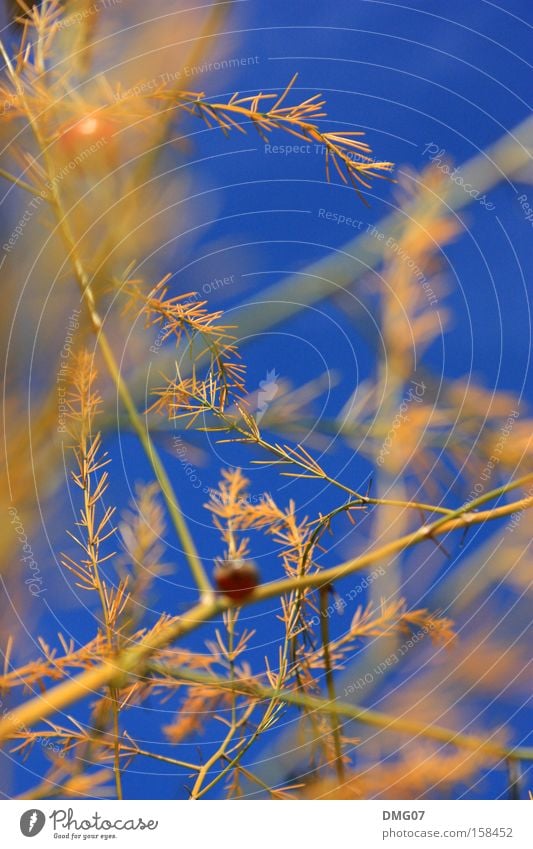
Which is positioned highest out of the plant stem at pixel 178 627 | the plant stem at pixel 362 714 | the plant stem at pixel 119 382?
the plant stem at pixel 119 382

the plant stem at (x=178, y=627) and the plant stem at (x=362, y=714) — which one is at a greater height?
the plant stem at (x=178, y=627)

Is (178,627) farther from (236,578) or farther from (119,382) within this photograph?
(119,382)

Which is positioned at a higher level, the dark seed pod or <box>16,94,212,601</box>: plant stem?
<box>16,94,212,601</box>: plant stem

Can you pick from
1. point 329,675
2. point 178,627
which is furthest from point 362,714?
point 178,627

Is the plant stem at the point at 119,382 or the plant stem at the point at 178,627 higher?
the plant stem at the point at 119,382

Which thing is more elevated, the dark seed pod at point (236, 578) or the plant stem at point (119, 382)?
the plant stem at point (119, 382)

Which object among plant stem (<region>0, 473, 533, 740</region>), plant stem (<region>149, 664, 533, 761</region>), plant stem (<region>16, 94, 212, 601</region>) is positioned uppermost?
plant stem (<region>16, 94, 212, 601</region>)

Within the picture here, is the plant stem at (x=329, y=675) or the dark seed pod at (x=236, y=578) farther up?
the dark seed pod at (x=236, y=578)
